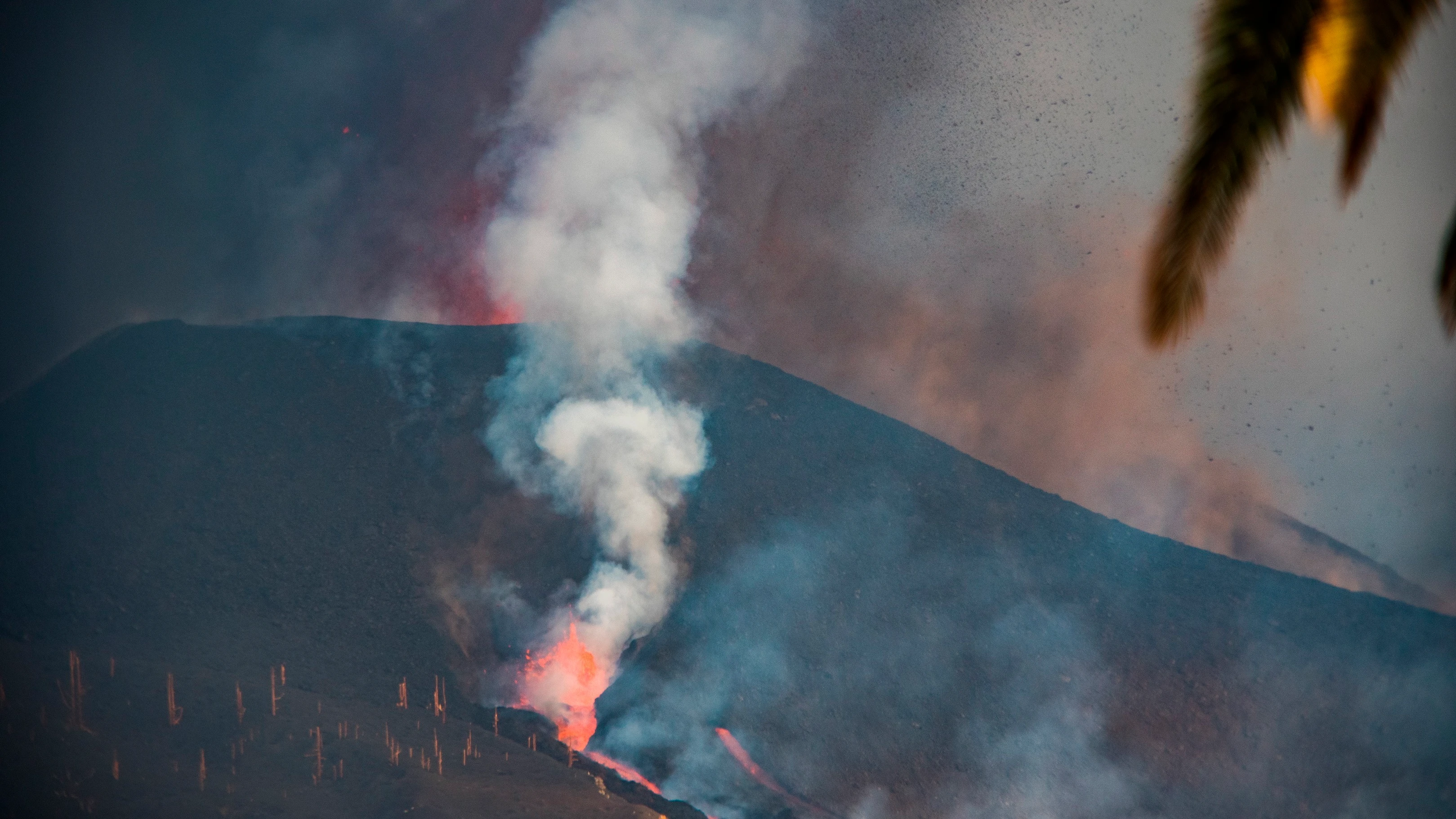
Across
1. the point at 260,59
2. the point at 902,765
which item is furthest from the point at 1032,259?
the point at 260,59

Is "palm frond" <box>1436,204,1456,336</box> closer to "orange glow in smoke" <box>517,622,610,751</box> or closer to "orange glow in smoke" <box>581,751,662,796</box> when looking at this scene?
"orange glow in smoke" <box>581,751,662,796</box>

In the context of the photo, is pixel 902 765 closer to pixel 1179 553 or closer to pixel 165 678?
pixel 1179 553

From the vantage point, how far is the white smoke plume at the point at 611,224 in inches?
408

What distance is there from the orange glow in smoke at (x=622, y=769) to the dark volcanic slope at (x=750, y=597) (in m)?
0.11

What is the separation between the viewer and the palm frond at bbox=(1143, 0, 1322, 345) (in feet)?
8.38

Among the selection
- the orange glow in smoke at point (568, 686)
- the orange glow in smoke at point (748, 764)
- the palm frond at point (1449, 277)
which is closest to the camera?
the palm frond at point (1449, 277)

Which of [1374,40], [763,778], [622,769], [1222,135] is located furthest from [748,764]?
[1374,40]

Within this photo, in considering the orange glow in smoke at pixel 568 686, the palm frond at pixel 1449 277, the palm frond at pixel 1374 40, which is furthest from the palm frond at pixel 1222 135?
the orange glow in smoke at pixel 568 686

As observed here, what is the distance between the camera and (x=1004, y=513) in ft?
32.8

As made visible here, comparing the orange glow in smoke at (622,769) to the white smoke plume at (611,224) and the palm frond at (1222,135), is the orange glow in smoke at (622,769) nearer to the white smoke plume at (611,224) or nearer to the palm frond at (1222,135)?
the white smoke plume at (611,224)

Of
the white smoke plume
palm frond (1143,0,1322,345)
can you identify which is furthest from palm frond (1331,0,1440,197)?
the white smoke plume

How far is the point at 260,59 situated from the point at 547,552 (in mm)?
6730

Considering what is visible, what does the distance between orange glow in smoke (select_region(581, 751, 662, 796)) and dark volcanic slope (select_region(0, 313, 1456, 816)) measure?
115 mm

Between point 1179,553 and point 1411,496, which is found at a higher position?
point 1411,496
